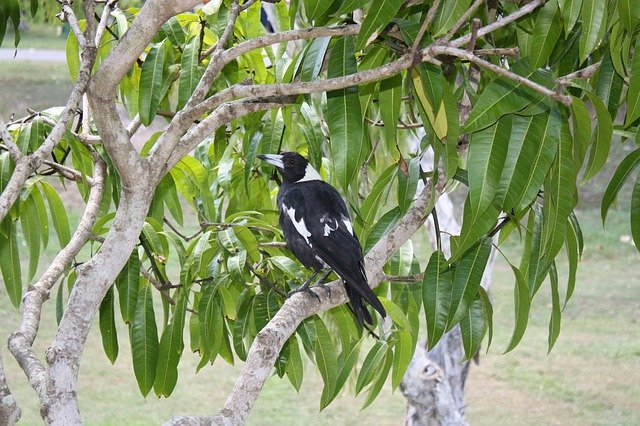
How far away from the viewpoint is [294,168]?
2.06 m

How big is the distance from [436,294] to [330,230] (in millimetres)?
487


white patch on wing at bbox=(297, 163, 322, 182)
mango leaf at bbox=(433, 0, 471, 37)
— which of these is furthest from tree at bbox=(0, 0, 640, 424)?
white patch on wing at bbox=(297, 163, 322, 182)

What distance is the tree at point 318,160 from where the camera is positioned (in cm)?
107

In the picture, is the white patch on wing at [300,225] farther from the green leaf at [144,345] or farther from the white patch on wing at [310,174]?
the green leaf at [144,345]

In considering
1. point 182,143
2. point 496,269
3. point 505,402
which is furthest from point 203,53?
point 496,269

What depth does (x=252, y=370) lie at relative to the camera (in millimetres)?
1119

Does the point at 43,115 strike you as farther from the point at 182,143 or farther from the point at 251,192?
the point at 251,192

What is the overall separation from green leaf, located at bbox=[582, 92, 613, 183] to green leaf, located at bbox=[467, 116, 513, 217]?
11 centimetres

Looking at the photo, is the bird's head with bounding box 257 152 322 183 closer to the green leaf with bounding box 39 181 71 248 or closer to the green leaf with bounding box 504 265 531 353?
the green leaf with bounding box 39 181 71 248

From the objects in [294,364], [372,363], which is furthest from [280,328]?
A: [294,364]

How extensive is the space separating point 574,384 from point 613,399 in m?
0.22

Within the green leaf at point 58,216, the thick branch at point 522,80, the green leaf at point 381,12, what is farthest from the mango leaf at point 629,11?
the green leaf at point 58,216

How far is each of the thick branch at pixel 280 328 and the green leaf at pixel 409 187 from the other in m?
0.02

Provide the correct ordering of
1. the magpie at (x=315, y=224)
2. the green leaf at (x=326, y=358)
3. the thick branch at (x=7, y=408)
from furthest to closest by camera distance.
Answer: the magpie at (x=315, y=224) < the green leaf at (x=326, y=358) < the thick branch at (x=7, y=408)
